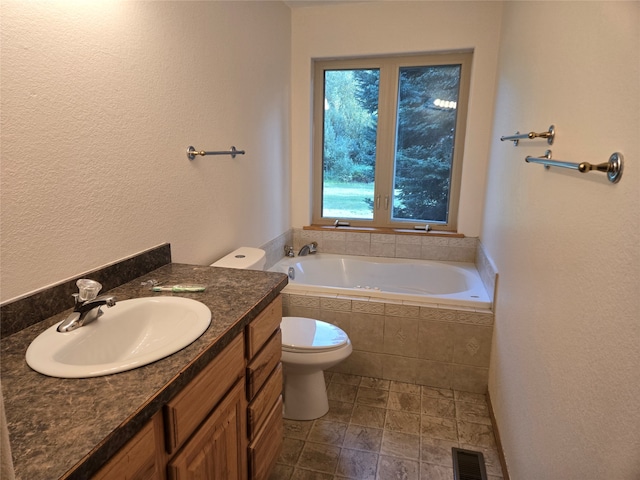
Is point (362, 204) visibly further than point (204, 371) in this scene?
Yes

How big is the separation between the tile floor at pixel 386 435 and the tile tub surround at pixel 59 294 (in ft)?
3.49

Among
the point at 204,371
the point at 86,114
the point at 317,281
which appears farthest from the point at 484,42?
the point at 204,371

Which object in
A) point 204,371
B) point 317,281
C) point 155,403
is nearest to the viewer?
point 155,403

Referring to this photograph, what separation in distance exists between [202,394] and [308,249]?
2274mm

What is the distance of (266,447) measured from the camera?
56.9 inches

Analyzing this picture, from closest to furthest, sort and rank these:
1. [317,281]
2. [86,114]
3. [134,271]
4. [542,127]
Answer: [86,114]
[134,271]
[542,127]
[317,281]

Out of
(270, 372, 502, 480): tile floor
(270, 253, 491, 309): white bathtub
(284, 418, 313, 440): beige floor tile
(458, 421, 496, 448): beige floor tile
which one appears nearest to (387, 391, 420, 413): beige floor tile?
(270, 372, 502, 480): tile floor

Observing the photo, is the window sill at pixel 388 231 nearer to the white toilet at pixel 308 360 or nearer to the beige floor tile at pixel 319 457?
the white toilet at pixel 308 360

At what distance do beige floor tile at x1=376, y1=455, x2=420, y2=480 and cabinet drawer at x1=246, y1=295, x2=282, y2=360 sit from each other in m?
0.86

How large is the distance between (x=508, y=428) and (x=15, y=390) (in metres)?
1.79

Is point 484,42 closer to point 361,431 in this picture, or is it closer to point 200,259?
point 200,259

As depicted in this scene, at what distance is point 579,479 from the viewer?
100 cm

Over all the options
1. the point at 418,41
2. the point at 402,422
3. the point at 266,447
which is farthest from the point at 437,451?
the point at 418,41

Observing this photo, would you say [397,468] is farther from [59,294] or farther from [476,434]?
[59,294]
